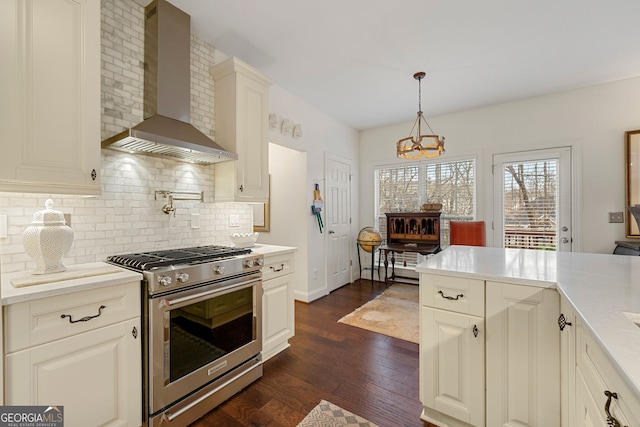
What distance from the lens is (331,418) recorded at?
171 centimetres

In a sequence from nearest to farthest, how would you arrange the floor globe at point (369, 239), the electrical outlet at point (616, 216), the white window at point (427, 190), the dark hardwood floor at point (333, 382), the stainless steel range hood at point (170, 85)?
the dark hardwood floor at point (333, 382) < the stainless steel range hood at point (170, 85) < the electrical outlet at point (616, 216) < the white window at point (427, 190) < the floor globe at point (369, 239)

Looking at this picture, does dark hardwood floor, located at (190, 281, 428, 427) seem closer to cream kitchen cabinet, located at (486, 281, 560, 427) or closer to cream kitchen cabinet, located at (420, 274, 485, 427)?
cream kitchen cabinet, located at (420, 274, 485, 427)

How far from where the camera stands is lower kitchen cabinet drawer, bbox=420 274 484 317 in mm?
1470

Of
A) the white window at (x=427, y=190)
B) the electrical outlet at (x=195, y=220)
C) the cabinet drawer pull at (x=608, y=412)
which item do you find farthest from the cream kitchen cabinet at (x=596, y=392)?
the white window at (x=427, y=190)

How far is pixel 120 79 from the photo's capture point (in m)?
2.02

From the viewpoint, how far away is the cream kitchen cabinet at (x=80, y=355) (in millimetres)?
1174

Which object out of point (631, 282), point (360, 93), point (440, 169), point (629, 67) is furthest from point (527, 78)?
point (631, 282)

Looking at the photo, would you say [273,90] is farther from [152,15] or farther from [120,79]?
[120,79]

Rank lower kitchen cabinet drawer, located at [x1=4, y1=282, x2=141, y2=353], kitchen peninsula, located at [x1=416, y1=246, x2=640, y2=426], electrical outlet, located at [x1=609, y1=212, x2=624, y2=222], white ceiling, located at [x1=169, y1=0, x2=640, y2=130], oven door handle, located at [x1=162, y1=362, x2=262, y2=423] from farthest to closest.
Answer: electrical outlet, located at [x1=609, y1=212, x2=624, y2=222], white ceiling, located at [x1=169, y1=0, x2=640, y2=130], oven door handle, located at [x1=162, y1=362, x2=262, y2=423], lower kitchen cabinet drawer, located at [x1=4, y1=282, x2=141, y2=353], kitchen peninsula, located at [x1=416, y1=246, x2=640, y2=426]

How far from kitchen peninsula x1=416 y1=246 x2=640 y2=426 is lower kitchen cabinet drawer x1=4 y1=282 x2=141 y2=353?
5.47ft

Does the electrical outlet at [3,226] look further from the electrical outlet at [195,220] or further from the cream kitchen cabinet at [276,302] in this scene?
the cream kitchen cabinet at [276,302]

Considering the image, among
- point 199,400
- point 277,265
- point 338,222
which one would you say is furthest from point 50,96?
point 338,222

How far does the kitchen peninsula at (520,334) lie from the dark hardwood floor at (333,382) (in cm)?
31

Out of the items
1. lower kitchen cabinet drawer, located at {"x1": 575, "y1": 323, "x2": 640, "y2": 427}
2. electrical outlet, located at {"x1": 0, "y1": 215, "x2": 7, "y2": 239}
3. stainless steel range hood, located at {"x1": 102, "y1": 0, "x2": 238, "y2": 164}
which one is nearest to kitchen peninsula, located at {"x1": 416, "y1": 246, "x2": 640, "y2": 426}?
lower kitchen cabinet drawer, located at {"x1": 575, "y1": 323, "x2": 640, "y2": 427}
